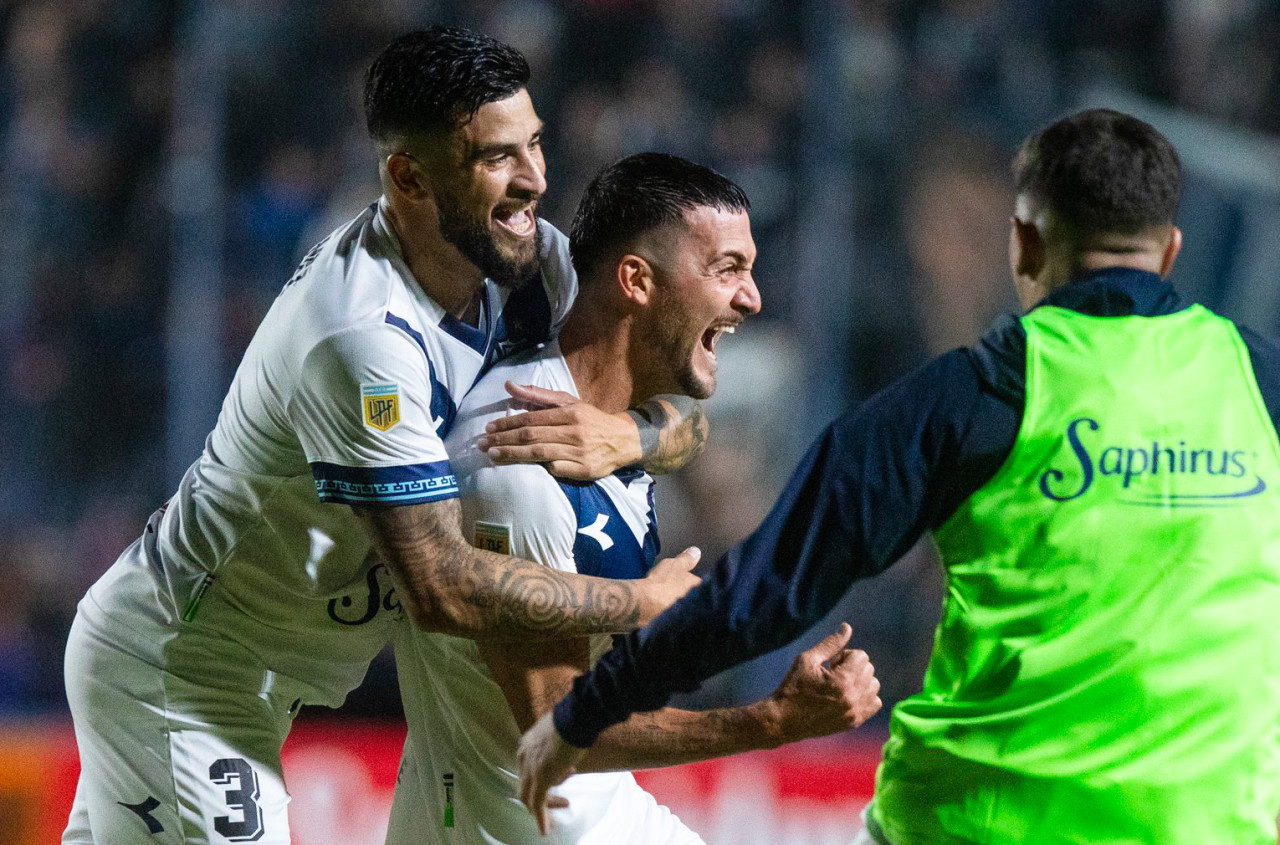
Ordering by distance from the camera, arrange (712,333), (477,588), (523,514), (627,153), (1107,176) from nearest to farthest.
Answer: (1107,176)
(477,588)
(523,514)
(712,333)
(627,153)

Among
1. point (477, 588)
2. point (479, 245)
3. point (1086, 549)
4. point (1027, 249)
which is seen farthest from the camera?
point (479, 245)

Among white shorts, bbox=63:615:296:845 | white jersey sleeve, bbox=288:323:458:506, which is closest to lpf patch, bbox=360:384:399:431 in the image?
white jersey sleeve, bbox=288:323:458:506

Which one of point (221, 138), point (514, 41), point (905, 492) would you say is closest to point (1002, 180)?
point (514, 41)

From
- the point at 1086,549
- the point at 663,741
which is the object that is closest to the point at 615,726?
the point at 663,741

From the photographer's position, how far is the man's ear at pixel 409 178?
Result: 3.04 meters

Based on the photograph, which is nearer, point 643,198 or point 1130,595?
point 1130,595

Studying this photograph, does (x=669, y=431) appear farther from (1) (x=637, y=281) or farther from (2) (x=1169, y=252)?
(2) (x=1169, y=252)

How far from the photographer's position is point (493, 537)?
2891mm

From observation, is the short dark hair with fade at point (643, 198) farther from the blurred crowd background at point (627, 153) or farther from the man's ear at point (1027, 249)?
the blurred crowd background at point (627, 153)

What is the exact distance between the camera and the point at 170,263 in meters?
6.95

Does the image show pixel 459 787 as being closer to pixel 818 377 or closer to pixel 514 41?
pixel 818 377

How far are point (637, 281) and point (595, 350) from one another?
178 millimetres

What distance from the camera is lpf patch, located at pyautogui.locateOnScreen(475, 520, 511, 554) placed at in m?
2.88

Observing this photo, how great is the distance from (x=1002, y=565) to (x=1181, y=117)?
21.6 feet
